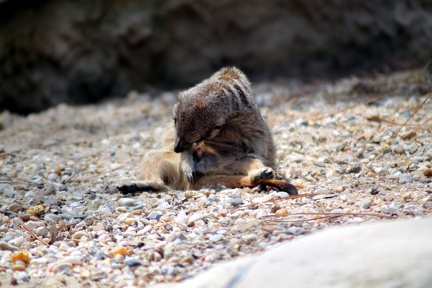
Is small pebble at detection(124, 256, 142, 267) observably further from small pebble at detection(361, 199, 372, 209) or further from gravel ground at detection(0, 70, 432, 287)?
small pebble at detection(361, 199, 372, 209)

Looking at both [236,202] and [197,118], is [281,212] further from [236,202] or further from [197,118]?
[197,118]

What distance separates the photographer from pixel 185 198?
4.12 m

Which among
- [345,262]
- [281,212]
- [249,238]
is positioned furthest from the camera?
[281,212]

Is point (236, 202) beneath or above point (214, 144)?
beneath

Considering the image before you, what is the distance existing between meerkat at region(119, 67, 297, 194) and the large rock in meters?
1.46

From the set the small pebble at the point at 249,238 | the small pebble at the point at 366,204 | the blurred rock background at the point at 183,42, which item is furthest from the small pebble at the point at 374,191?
the blurred rock background at the point at 183,42

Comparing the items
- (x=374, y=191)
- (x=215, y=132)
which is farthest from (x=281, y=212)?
(x=215, y=132)

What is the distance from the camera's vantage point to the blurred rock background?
8109mm

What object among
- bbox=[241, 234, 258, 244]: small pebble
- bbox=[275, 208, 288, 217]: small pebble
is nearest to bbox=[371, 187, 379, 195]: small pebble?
bbox=[275, 208, 288, 217]: small pebble

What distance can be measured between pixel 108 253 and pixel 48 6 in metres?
5.45

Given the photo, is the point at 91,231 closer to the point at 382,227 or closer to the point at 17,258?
the point at 17,258

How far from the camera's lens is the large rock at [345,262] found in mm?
2361

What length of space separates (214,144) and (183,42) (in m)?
4.11

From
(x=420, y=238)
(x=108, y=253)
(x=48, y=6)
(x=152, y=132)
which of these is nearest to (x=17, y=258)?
(x=108, y=253)
